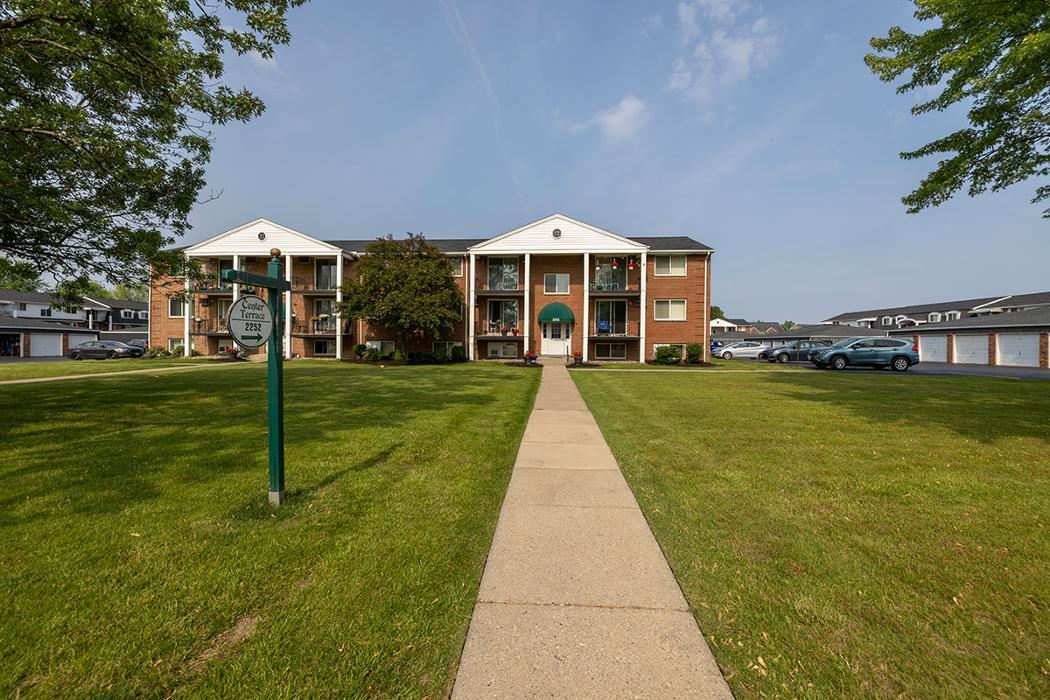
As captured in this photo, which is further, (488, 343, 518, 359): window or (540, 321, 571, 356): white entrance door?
(488, 343, 518, 359): window

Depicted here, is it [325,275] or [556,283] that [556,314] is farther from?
[325,275]

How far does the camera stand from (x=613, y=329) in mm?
29203

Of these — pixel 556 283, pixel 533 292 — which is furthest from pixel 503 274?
pixel 556 283

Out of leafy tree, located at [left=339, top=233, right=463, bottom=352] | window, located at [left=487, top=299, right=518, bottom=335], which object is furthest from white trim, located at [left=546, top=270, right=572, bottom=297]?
leafy tree, located at [left=339, top=233, right=463, bottom=352]

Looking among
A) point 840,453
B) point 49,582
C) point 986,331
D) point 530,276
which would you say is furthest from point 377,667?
point 986,331

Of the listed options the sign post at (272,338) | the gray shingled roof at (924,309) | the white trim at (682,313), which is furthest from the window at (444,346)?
the gray shingled roof at (924,309)

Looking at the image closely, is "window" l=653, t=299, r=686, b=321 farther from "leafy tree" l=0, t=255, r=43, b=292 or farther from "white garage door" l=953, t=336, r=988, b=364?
"leafy tree" l=0, t=255, r=43, b=292

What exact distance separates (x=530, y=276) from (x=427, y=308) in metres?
7.88

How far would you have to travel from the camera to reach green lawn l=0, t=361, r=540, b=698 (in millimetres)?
2121

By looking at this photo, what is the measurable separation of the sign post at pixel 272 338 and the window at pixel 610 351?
2625 cm

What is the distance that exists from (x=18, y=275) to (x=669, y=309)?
2886 centimetres

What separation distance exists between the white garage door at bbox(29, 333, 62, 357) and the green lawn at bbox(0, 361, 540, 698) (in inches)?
2000

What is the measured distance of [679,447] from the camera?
6.57 m

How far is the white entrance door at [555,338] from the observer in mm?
29078
